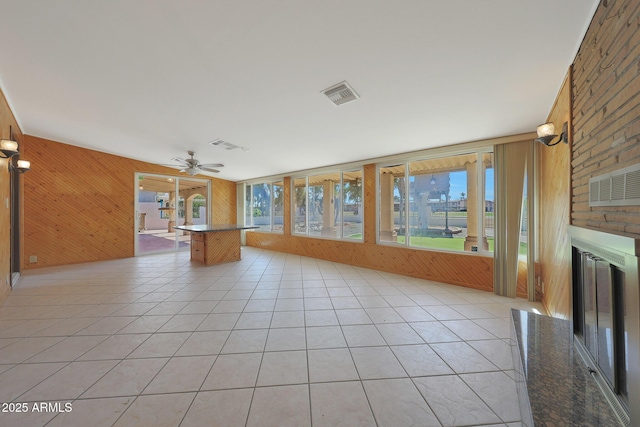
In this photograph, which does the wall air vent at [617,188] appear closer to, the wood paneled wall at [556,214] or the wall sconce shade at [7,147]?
the wood paneled wall at [556,214]

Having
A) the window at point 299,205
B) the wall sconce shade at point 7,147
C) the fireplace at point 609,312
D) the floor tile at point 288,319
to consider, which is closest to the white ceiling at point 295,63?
the wall sconce shade at point 7,147

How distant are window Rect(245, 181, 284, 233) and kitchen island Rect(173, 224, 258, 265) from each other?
150cm

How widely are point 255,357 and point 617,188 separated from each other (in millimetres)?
2698

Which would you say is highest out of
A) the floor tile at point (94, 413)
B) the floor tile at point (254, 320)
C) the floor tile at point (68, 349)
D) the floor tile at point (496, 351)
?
the floor tile at point (68, 349)

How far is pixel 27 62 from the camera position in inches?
96.1

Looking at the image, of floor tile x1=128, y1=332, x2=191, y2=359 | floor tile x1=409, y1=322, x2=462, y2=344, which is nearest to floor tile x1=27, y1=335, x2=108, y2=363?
floor tile x1=128, y1=332, x2=191, y2=359

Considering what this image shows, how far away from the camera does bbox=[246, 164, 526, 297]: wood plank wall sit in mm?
3826

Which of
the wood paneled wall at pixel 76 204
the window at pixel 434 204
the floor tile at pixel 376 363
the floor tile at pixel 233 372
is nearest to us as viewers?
the floor tile at pixel 233 372

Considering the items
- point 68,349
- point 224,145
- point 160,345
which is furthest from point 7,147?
point 160,345

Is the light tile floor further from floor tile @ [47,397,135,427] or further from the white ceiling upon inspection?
the white ceiling

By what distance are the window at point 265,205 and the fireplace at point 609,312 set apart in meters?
6.59

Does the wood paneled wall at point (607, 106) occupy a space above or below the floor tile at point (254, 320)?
above

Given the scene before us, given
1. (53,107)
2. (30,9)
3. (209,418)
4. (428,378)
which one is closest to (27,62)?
(30,9)

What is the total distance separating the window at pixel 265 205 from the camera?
7.58 metres
